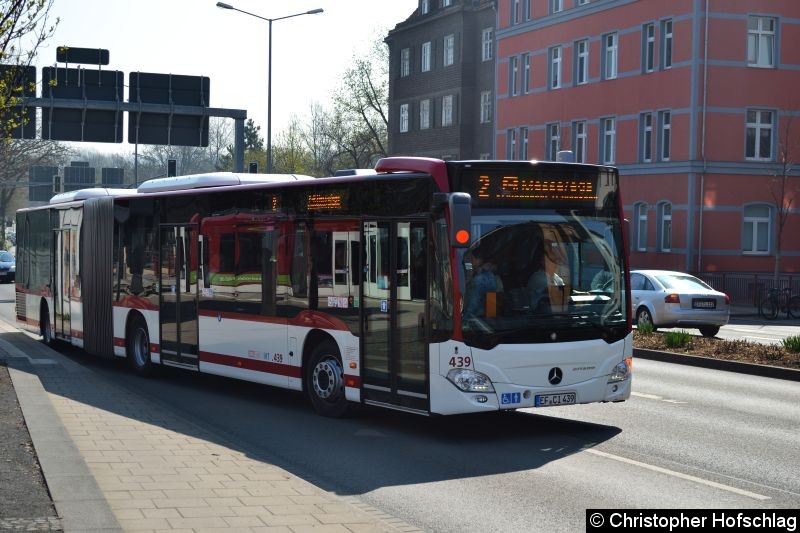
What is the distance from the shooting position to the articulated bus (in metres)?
11.7

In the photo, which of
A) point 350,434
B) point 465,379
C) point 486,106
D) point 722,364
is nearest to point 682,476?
point 465,379

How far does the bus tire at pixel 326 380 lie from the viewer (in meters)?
13.6

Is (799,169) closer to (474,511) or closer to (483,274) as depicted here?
(483,274)

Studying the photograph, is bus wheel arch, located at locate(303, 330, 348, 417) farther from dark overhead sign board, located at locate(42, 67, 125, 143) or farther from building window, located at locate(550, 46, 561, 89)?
building window, located at locate(550, 46, 561, 89)

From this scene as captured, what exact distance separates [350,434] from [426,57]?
205ft

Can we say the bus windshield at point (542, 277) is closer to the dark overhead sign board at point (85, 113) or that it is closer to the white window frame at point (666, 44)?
the dark overhead sign board at point (85, 113)

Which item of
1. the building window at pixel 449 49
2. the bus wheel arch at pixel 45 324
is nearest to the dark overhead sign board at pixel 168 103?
the bus wheel arch at pixel 45 324

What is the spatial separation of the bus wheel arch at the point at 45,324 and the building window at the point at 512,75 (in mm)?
37484

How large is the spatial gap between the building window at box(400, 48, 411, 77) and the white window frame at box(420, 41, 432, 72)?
6.29 ft

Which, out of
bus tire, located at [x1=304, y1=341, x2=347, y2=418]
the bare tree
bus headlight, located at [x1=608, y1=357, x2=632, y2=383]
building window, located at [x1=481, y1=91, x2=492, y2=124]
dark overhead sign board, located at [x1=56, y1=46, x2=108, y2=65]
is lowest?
bus tire, located at [x1=304, y1=341, x2=347, y2=418]

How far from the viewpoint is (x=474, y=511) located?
28.8 ft

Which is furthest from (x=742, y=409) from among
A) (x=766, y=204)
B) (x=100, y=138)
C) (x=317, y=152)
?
(x=317, y=152)

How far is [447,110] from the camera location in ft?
231

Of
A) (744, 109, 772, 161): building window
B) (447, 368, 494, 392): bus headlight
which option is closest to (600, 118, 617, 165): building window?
(744, 109, 772, 161): building window
